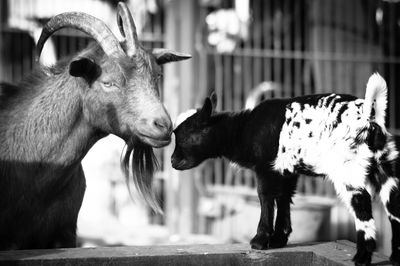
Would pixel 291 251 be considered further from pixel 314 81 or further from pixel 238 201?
pixel 314 81

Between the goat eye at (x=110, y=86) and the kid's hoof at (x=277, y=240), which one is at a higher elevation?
the goat eye at (x=110, y=86)

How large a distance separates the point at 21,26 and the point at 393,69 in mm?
4249

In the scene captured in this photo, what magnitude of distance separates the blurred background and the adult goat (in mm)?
4241

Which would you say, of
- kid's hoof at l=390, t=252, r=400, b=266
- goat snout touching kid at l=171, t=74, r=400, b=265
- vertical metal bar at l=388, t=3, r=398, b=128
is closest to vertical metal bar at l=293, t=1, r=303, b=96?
vertical metal bar at l=388, t=3, r=398, b=128

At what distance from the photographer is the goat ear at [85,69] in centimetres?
443

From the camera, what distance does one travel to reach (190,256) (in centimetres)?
381

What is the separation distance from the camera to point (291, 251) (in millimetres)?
3930

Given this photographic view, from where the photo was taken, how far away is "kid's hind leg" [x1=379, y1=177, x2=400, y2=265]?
3.58 metres

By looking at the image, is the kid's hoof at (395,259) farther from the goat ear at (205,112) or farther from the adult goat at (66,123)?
the adult goat at (66,123)

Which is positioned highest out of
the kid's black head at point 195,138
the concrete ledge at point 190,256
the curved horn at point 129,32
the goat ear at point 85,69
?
the curved horn at point 129,32

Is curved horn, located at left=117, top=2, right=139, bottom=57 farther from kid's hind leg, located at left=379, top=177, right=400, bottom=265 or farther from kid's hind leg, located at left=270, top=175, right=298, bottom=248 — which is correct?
kid's hind leg, located at left=379, top=177, right=400, bottom=265

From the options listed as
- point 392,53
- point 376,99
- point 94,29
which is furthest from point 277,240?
point 392,53

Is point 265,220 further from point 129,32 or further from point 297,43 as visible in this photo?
point 297,43

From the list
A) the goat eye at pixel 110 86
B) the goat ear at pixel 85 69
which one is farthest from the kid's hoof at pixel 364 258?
the goat ear at pixel 85 69
